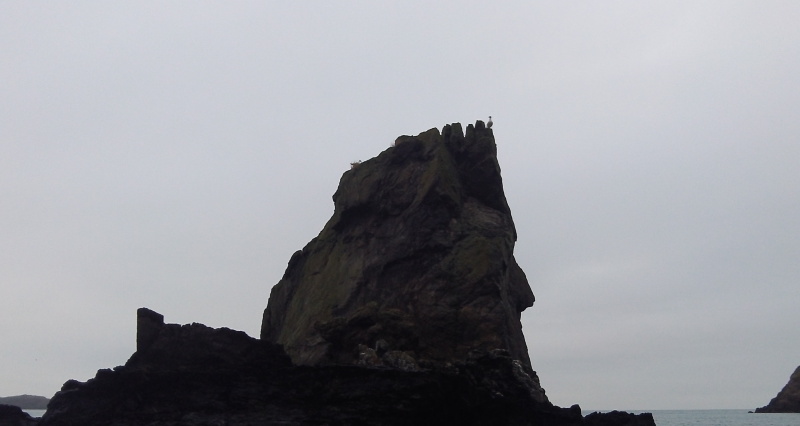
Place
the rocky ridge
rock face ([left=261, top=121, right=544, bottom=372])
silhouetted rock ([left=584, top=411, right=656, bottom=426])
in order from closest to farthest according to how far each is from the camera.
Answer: the rocky ridge → rock face ([left=261, top=121, right=544, bottom=372]) → silhouetted rock ([left=584, top=411, right=656, bottom=426])

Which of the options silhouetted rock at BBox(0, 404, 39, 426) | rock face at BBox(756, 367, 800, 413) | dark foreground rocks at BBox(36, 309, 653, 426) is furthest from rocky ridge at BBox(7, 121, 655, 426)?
rock face at BBox(756, 367, 800, 413)

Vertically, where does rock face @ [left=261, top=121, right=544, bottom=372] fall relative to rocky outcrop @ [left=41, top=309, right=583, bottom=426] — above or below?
above

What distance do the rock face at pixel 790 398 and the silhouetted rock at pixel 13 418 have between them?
130786 mm

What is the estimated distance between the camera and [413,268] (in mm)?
44594

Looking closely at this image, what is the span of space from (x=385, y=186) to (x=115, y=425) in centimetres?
2126

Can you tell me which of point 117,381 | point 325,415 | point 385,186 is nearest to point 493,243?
point 385,186

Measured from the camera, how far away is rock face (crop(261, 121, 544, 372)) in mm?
39750

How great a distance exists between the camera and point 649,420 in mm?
48094

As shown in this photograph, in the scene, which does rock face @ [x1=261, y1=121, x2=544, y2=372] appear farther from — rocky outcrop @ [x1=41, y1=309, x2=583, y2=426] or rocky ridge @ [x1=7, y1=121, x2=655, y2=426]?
rocky outcrop @ [x1=41, y1=309, x2=583, y2=426]

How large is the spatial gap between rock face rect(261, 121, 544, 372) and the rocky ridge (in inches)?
2.9

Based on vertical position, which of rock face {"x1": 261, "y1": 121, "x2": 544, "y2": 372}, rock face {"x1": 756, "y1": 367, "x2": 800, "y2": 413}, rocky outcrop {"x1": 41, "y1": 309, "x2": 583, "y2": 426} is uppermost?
rock face {"x1": 756, "y1": 367, "x2": 800, "y2": 413}

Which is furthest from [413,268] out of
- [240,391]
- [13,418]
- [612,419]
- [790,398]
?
[790,398]

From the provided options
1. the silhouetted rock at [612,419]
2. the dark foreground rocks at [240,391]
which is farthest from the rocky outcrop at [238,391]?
the silhouetted rock at [612,419]

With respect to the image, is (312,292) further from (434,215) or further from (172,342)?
(172,342)
